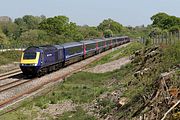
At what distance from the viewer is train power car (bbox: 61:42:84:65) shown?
1682 inches

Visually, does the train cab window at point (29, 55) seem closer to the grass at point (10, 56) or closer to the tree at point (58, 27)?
the grass at point (10, 56)

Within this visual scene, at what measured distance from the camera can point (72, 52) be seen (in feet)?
150

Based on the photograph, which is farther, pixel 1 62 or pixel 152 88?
pixel 1 62

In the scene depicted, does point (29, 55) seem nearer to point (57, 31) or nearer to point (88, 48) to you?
point (88, 48)

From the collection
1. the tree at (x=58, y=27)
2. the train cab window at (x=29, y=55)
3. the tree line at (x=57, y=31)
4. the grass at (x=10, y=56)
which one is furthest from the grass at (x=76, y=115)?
the tree at (x=58, y=27)

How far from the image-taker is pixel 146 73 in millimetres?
17047

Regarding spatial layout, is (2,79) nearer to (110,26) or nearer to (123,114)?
(123,114)

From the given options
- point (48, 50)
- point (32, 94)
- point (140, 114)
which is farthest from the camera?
point (48, 50)

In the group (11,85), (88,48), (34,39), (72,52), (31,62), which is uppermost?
(34,39)

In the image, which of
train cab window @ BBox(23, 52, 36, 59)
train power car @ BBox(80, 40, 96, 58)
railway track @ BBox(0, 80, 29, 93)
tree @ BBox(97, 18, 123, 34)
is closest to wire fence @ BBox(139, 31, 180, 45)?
train cab window @ BBox(23, 52, 36, 59)

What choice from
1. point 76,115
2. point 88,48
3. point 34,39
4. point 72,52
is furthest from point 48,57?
point 34,39

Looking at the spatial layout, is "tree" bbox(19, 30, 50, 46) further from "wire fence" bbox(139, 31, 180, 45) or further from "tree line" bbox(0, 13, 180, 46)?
"wire fence" bbox(139, 31, 180, 45)

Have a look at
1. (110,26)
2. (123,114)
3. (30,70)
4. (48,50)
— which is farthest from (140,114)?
(110,26)

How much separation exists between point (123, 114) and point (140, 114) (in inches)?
62.7
